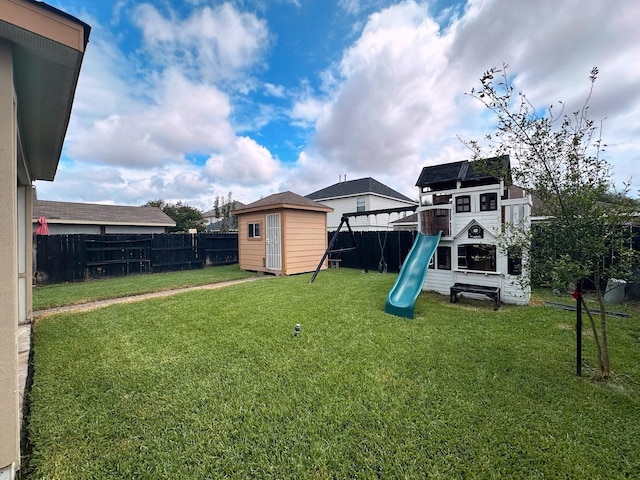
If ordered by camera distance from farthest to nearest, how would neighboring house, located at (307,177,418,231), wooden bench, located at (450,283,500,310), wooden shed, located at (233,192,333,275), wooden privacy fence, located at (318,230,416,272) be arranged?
neighboring house, located at (307,177,418,231)
wooden privacy fence, located at (318,230,416,272)
wooden shed, located at (233,192,333,275)
wooden bench, located at (450,283,500,310)

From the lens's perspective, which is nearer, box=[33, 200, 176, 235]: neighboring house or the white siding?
the white siding

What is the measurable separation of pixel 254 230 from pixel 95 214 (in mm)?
10873

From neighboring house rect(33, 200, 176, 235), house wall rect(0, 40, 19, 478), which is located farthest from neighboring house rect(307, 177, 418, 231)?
house wall rect(0, 40, 19, 478)

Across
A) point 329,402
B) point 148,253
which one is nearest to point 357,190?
point 148,253

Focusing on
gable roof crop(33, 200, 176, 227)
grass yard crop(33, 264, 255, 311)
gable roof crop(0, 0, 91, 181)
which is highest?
gable roof crop(33, 200, 176, 227)

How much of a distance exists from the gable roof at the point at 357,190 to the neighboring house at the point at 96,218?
11336mm

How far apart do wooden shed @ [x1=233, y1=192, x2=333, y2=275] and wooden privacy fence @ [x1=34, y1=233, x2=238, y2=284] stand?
2453 mm

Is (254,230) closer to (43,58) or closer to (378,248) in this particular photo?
(378,248)

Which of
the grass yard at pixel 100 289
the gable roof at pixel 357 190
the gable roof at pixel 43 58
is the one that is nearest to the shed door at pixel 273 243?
the grass yard at pixel 100 289

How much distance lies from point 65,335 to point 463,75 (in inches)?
369

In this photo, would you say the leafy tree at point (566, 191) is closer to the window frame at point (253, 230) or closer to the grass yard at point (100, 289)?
the grass yard at point (100, 289)

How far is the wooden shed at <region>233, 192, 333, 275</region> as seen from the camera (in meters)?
9.79

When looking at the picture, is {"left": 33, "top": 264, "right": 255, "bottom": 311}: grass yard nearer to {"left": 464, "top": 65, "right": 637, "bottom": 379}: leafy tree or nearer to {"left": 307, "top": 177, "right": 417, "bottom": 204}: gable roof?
{"left": 464, "top": 65, "right": 637, "bottom": 379}: leafy tree

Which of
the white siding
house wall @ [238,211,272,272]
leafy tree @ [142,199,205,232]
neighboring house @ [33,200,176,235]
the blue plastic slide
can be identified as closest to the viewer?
the blue plastic slide
